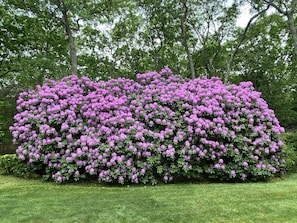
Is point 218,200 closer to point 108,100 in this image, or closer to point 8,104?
point 108,100

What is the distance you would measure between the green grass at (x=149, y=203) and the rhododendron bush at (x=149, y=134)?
1.36ft

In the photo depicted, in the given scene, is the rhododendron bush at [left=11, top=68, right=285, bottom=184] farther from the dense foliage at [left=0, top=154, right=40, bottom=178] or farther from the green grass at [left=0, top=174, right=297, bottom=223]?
the green grass at [left=0, top=174, right=297, bottom=223]

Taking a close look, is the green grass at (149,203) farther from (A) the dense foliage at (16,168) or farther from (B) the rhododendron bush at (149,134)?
(A) the dense foliage at (16,168)

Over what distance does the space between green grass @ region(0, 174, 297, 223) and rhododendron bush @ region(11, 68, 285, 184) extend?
414 millimetres

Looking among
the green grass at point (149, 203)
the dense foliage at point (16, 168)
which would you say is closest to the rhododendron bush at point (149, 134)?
the dense foliage at point (16, 168)

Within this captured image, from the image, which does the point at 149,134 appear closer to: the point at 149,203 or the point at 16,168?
the point at 149,203

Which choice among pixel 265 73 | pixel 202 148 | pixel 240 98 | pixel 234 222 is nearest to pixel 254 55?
pixel 265 73

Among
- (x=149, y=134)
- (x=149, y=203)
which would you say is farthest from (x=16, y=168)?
(x=149, y=203)

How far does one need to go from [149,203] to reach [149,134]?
159 centimetres

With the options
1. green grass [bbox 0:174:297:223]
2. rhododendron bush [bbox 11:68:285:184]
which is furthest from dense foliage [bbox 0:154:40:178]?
green grass [bbox 0:174:297:223]

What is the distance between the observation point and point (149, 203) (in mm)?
3658

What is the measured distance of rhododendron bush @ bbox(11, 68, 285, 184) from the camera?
4.92 meters

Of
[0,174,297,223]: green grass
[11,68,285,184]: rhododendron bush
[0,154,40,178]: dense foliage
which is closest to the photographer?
[0,174,297,223]: green grass

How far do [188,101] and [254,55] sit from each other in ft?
41.1
